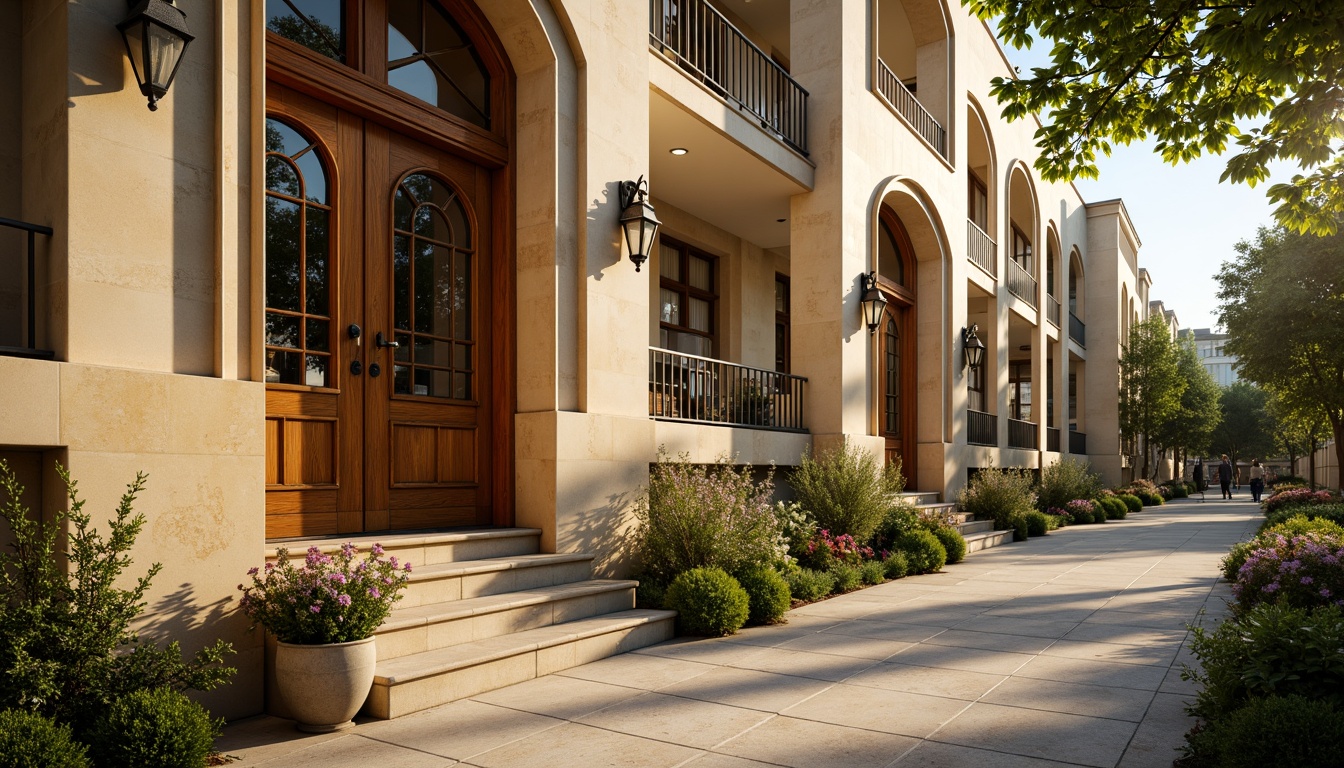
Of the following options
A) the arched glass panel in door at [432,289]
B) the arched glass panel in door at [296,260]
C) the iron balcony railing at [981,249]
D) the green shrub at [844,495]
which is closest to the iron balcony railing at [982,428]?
the iron balcony railing at [981,249]

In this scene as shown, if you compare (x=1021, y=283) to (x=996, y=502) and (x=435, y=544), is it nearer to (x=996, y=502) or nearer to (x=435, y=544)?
(x=996, y=502)

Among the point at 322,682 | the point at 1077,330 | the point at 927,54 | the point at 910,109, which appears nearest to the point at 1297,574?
the point at 322,682

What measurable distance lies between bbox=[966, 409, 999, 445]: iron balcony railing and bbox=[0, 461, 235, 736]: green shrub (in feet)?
54.4

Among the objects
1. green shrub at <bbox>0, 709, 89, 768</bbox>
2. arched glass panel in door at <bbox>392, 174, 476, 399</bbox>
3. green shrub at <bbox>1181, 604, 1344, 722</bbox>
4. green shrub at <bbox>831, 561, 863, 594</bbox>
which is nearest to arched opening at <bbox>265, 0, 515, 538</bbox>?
arched glass panel in door at <bbox>392, 174, 476, 399</bbox>

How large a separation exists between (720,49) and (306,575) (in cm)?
922

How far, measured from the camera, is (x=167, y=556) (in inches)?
186

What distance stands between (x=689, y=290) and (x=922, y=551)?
5.71 metres

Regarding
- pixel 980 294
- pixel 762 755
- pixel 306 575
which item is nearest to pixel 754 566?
pixel 762 755

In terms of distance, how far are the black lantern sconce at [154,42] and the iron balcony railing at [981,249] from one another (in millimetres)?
15935

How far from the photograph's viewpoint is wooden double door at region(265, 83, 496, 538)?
628 cm

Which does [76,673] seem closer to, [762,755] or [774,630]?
[762,755]

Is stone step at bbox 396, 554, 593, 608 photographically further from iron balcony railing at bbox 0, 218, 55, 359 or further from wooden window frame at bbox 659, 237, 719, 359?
wooden window frame at bbox 659, 237, 719, 359

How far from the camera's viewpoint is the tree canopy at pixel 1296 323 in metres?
20.1

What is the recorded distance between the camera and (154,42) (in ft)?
15.4
